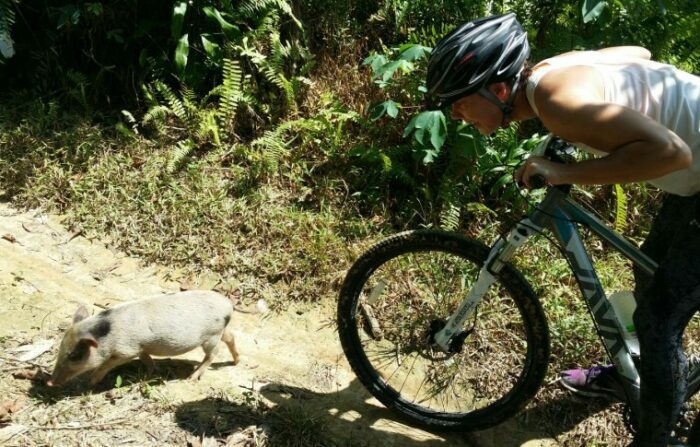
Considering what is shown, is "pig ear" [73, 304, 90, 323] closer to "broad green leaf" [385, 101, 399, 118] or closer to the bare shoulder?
"broad green leaf" [385, 101, 399, 118]

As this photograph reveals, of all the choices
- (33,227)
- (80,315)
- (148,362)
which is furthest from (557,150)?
(33,227)

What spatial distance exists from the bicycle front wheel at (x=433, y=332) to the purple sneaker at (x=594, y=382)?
314mm

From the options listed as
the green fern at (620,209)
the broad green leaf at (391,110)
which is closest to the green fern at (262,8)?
the broad green leaf at (391,110)

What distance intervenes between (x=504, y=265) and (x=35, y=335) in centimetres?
317

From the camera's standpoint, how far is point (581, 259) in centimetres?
340

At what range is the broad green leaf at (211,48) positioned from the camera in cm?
617

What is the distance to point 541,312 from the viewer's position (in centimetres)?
358

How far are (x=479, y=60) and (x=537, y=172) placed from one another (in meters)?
0.57

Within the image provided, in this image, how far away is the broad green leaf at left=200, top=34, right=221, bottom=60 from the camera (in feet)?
20.2

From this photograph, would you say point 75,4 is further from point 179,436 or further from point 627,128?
point 627,128

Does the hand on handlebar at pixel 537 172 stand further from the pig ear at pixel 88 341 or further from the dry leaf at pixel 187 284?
the dry leaf at pixel 187 284

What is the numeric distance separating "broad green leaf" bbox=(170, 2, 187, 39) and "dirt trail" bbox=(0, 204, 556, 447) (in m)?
2.29

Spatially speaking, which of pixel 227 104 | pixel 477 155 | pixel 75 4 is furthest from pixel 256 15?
pixel 477 155

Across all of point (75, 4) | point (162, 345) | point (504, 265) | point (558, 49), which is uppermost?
point (558, 49)
